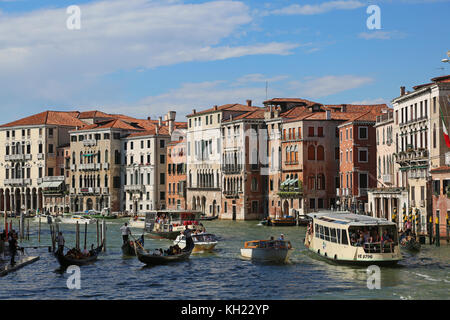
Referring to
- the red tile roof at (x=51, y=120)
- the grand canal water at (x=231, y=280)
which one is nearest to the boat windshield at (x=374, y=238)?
the grand canal water at (x=231, y=280)

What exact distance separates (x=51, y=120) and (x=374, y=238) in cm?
6932

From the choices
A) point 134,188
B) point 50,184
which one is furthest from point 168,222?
point 50,184

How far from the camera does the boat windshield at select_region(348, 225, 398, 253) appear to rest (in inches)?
1102

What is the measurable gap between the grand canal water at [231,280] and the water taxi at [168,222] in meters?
12.4

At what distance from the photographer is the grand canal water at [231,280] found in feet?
75.9

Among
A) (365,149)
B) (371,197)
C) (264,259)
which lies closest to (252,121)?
(365,149)

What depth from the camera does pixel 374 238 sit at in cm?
2839

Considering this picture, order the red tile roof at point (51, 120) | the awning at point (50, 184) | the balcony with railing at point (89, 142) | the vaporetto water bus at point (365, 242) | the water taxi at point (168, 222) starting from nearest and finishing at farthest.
→ the vaporetto water bus at point (365, 242) < the water taxi at point (168, 222) < the balcony with railing at point (89, 142) < the awning at point (50, 184) < the red tile roof at point (51, 120)

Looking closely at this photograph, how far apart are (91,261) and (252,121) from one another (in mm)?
41196

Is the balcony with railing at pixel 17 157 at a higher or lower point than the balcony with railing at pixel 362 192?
higher

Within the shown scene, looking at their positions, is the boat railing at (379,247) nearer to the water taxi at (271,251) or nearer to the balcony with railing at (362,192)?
the water taxi at (271,251)

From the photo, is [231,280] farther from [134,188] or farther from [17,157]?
[17,157]

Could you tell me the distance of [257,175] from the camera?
71.6m

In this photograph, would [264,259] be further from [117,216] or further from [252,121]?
[117,216]
